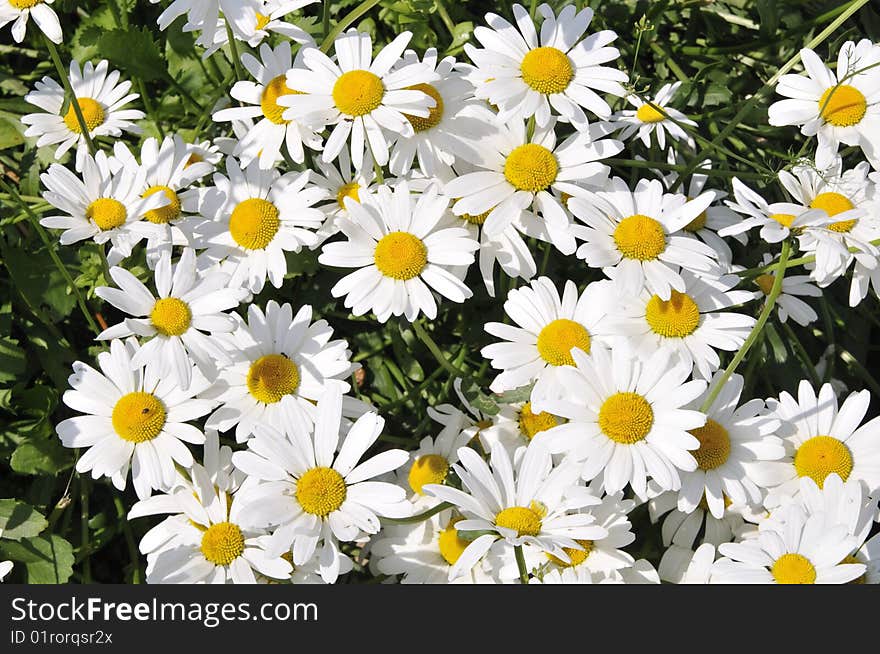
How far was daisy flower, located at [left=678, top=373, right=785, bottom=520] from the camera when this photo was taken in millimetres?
2264

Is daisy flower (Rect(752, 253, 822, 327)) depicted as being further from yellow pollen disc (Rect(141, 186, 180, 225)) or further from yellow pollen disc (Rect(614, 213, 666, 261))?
yellow pollen disc (Rect(141, 186, 180, 225))

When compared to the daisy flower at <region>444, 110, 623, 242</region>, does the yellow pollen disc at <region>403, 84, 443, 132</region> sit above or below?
above

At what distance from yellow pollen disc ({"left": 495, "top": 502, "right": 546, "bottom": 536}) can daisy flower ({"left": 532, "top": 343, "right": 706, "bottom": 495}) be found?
152 millimetres

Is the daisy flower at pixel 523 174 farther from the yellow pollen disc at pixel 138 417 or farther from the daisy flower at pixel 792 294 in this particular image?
the yellow pollen disc at pixel 138 417

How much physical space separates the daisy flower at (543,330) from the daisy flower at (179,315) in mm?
622

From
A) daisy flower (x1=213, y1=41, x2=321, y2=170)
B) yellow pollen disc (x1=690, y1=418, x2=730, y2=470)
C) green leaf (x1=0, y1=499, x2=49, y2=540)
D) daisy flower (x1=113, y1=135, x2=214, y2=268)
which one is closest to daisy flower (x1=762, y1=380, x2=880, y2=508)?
yellow pollen disc (x1=690, y1=418, x2=730, y2=470)

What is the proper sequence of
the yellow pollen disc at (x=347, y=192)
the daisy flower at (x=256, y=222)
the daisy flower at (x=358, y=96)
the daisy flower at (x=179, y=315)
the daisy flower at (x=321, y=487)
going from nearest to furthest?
the daisy flower at (x=321, y=487), the daisy flower at (x=179, y=315), the daisy flower at (x=358, y=96), the daisy flower at (x=256, y=222), the yellow pollen disc at (x=347, y=192)

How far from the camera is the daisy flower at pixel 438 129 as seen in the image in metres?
2.40

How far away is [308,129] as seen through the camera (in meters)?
2.50

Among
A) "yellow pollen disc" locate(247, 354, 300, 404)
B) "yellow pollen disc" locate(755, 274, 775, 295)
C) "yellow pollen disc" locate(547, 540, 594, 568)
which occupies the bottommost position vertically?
"yellow pollen disc" locate(547, 540, 594, 568)

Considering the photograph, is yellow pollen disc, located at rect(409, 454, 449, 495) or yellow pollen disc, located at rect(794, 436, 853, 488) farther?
yellow pollen disc, located at rect(409, 454, 449, 495)

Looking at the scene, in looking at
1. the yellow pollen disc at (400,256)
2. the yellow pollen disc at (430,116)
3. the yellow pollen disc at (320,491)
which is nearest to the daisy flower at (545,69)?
the yellow pollen disc at (430,116)

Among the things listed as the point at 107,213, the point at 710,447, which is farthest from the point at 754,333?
the point at 107,213

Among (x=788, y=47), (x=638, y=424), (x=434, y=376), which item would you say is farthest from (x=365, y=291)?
(x=788, y=47)
